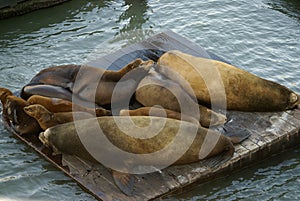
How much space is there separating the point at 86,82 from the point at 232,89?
1808 millimetres

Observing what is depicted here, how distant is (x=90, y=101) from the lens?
7.91m

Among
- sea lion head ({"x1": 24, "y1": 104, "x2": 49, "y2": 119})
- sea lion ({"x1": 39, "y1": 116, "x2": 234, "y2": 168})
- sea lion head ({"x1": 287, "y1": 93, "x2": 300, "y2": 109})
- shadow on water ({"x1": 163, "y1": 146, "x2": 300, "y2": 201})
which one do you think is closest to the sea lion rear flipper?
sea lion ({"x1": 39, "y1": 116, "x2": 234, "y2": 168})

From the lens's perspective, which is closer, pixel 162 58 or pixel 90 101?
pixel 90 101

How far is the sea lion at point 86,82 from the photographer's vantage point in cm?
793

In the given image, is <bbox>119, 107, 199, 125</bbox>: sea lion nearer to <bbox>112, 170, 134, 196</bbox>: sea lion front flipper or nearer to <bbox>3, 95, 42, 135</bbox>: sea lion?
<bbox>112, 170, 134, 196</bbox>: sea lion front flipper

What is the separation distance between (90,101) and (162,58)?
121 cm

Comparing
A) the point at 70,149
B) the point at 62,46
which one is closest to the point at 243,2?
the point at 62,46

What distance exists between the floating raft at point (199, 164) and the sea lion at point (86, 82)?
68 centimetres

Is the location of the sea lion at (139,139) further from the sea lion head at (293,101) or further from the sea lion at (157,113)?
the sea lion head at (293,101)

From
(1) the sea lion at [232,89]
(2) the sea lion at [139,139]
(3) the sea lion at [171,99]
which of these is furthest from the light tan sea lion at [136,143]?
(1) the sea lion at [232,89]

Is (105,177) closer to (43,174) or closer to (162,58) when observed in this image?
(43,174)

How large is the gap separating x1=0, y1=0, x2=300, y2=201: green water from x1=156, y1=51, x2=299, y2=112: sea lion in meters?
0.66

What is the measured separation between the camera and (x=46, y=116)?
7477 millimetres

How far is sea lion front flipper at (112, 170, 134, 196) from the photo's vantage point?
6.80 meters
